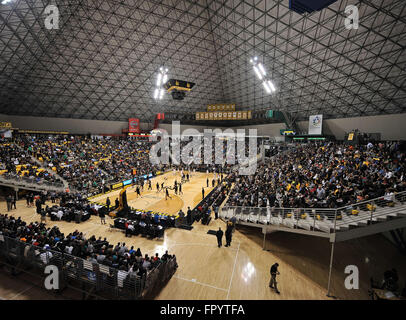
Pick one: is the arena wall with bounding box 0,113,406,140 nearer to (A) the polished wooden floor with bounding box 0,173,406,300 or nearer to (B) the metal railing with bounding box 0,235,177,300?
(A) the polished wooden floor with bounding box 0,173,406,300

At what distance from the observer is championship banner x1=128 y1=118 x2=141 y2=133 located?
137 ft

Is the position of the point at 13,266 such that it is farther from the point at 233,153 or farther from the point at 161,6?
the point at 233,153

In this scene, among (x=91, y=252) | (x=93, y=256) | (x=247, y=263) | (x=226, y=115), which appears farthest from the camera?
(x=226, y=115)

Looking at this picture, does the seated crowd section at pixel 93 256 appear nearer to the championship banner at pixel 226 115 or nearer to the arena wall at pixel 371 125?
the arena wall at pixel 371 125

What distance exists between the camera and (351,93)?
26.7 meters

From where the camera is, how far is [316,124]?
3091cm

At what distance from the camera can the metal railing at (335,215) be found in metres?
7.30

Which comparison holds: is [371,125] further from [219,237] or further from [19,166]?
[19,166]

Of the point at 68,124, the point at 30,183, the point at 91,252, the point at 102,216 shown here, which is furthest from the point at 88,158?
the point at 91,252

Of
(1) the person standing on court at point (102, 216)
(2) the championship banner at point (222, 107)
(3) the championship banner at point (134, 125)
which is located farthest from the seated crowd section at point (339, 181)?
(3) the championship banner at point (134, 125)

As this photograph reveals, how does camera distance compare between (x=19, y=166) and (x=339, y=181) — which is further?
(x=19, y=166)

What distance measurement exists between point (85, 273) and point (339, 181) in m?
13.4

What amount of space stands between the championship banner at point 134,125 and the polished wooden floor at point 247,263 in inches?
1155
